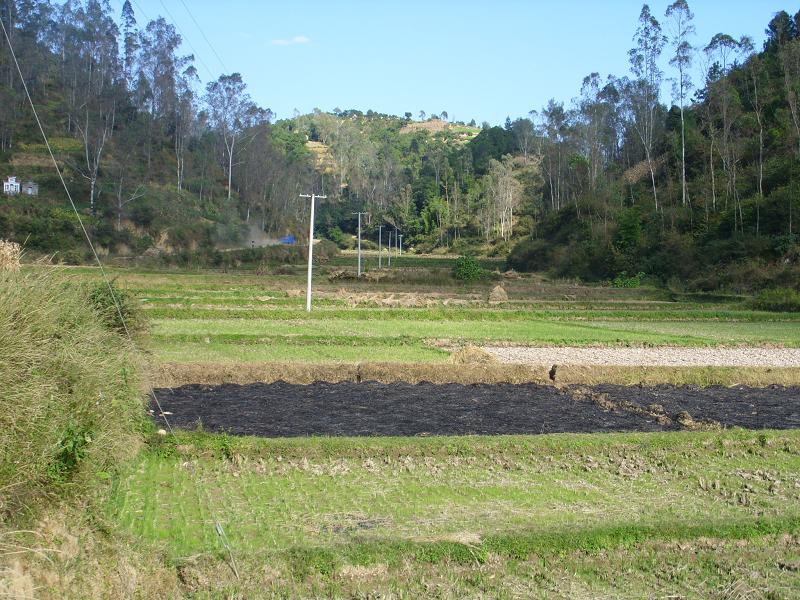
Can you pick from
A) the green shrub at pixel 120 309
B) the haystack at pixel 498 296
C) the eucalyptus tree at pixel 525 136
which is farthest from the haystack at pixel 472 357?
the eucalyptus tree at pixel 525 136

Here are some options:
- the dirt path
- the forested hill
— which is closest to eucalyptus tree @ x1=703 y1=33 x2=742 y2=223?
the forested hill

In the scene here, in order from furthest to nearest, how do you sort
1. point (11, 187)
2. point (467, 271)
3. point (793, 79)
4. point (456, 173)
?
point (456, 173) → point (11, 187) → point (793, 79) → point (467, 271)

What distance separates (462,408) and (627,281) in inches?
1569

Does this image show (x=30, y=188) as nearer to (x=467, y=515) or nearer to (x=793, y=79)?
(x=793, y=79)

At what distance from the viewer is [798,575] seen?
6430mm

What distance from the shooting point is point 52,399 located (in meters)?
6.76

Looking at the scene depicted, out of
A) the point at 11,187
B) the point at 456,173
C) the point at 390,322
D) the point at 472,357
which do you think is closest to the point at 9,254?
the point at 472,357

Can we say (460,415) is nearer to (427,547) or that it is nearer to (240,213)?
(427,547)

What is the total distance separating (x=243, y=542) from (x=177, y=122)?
81.2 meters

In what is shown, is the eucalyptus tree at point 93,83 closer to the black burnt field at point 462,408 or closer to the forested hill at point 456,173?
the forested hill at point 456,173

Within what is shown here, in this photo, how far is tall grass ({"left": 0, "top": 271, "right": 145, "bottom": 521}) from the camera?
20.4 ft

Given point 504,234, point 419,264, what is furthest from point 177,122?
point 504,234

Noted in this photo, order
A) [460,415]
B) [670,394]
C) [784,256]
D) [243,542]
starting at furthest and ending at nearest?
[784,256]
[670,394]
[460,415]
[243,542]

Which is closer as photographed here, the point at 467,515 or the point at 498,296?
the point at 467,515
